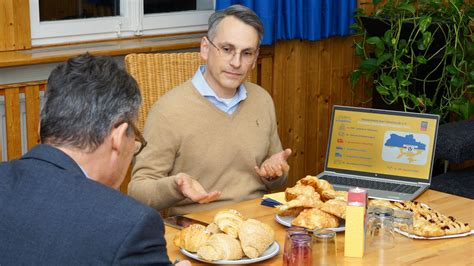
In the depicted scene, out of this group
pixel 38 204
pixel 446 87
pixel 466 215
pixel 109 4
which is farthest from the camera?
pixel 446 87

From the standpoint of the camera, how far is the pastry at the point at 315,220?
7.43 ft

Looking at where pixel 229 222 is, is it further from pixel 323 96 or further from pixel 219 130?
pixel 323 96

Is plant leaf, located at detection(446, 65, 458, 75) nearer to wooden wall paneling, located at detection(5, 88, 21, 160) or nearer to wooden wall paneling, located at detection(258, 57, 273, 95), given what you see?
wooden wall paneling, located at detection(258, 57, 273, 95)

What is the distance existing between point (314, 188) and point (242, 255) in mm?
471

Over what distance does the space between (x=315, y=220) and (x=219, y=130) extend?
0.69 metres

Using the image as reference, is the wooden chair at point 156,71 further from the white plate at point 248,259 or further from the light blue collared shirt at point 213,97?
the white plate at point 248,259

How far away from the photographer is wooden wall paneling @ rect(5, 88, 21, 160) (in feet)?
11.8

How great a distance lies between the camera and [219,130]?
2.87 metres

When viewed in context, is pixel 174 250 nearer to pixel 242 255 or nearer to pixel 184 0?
pixel 242 255

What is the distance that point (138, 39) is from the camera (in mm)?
4133

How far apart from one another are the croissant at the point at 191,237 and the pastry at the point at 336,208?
0.35 metres

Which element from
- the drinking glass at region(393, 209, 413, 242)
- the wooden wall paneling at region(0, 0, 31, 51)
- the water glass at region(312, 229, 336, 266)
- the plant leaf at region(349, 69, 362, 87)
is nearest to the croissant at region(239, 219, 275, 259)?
the water glass at region(312, 229, 336, 266)

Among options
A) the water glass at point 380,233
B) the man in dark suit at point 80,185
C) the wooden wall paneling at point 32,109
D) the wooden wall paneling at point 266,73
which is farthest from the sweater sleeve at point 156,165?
the wooden wall paneling at point 266,73

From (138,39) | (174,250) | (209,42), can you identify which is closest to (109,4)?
(138,39)
